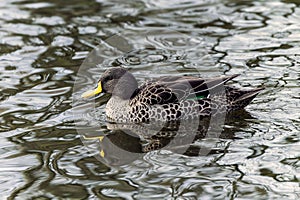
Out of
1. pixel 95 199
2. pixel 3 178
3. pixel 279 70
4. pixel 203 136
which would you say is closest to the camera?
pixel 95 199

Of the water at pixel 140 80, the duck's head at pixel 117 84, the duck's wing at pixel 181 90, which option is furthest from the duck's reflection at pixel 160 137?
the duck's head at pixel 117 84

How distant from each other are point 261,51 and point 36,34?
3.68 meters

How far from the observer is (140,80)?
33.1ft

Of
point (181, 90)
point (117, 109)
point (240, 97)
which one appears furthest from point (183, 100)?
point (117, 109)

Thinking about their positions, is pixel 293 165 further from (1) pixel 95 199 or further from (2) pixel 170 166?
(1) pixel 95 199

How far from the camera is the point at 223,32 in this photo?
11773 mm

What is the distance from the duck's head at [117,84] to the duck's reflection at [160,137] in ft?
1.56

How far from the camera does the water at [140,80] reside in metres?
7.13

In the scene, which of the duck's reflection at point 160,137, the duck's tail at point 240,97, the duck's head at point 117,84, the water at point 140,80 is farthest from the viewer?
the duck's head at point 117,84

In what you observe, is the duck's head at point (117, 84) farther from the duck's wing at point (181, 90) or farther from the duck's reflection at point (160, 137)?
the duck's reflection at point (160, 137)

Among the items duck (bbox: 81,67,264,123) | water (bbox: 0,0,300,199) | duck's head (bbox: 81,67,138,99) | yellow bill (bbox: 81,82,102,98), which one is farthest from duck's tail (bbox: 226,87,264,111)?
yellow bill (bbox: 81,82,102,98)

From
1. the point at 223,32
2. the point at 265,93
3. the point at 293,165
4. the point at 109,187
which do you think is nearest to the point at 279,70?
the point at 265,93

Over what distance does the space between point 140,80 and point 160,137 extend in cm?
176

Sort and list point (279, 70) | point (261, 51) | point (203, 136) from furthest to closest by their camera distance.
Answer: point (261, 51) < point (279, 70) < point (203, 136)
